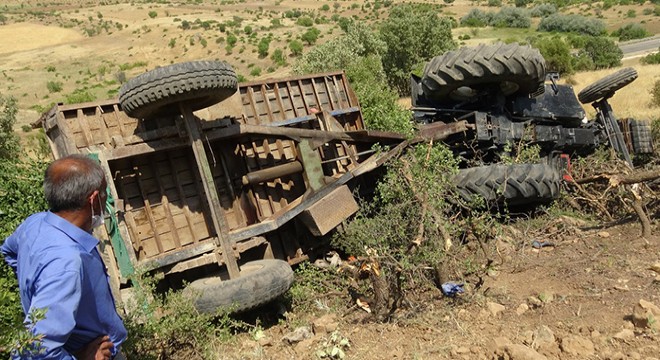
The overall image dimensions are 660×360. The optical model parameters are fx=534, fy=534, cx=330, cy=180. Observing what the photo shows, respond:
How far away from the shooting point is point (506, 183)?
6.36 meters

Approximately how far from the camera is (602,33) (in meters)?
48.6

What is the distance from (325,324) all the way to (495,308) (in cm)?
138

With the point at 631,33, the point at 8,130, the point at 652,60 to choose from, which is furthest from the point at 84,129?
the point at 631,33

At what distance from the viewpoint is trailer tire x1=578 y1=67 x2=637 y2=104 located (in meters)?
7.62

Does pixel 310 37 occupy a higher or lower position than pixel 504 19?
higher

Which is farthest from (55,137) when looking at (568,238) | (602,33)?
(602,33)

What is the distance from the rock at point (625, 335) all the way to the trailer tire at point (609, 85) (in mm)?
5283

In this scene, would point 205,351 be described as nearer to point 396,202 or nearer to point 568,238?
point 396,202

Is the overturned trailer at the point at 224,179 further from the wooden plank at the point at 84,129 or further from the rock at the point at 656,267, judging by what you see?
the rock at the point at 656,267

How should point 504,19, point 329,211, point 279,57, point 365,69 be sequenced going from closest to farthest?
point 329,211, point 365,69, point 279,57, point 504,19

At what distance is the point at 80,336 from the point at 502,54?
5532mm

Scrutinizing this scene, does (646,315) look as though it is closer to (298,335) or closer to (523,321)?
(523,321)

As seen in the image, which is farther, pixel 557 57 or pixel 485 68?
pixel 557 57

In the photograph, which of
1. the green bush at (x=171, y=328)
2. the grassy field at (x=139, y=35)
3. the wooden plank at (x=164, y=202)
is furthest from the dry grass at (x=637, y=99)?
the grassy field at (x=139, y=35)
